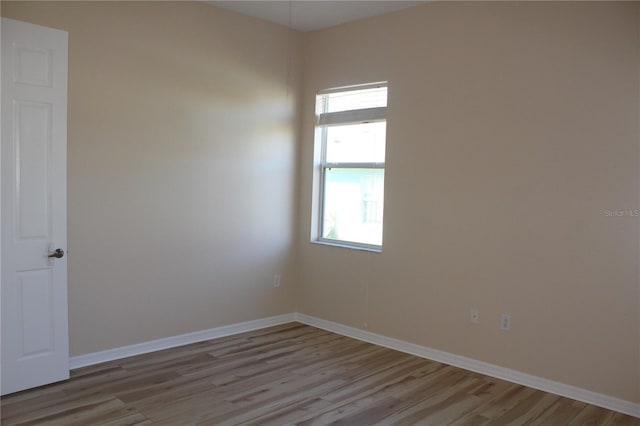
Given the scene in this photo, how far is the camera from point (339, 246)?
16.6ft

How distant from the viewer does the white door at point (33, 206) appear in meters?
3.30

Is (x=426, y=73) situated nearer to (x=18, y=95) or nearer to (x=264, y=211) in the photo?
(x=264, y=211)

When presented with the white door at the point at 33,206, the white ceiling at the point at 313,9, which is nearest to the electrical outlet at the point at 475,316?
the white ceiling at the point at 313,9

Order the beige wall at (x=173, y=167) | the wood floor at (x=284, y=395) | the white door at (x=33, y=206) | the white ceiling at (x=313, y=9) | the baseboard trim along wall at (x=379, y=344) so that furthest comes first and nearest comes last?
1. the white ceiling at (x=313, y=9)
2. the beige wall at (x=173, y=167)
3. the baseboard trim along wall at (x=379, y=344)
4. the white door at (x=33, y=206)
5. the wood floor at (x=284, y=395)

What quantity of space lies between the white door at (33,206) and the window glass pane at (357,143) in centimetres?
251

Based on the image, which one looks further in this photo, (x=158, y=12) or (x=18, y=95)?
(x=158, y=12)

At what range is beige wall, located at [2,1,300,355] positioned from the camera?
3.88 meters

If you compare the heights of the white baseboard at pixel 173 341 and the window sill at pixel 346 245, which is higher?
the window sill at pixel 346 245

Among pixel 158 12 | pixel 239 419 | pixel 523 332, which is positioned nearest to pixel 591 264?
pixel 523 332

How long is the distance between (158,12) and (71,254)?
6.64 feet

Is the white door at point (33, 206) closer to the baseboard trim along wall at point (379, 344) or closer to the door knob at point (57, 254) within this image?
the door knob at point (57, 254)

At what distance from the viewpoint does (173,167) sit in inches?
172

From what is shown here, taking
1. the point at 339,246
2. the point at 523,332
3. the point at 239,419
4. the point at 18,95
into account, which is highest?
the point at 18,95

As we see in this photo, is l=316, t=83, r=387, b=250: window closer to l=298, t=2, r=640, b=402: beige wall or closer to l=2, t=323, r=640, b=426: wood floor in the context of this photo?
l=298, t=2, r=640, b=402: beige wall
